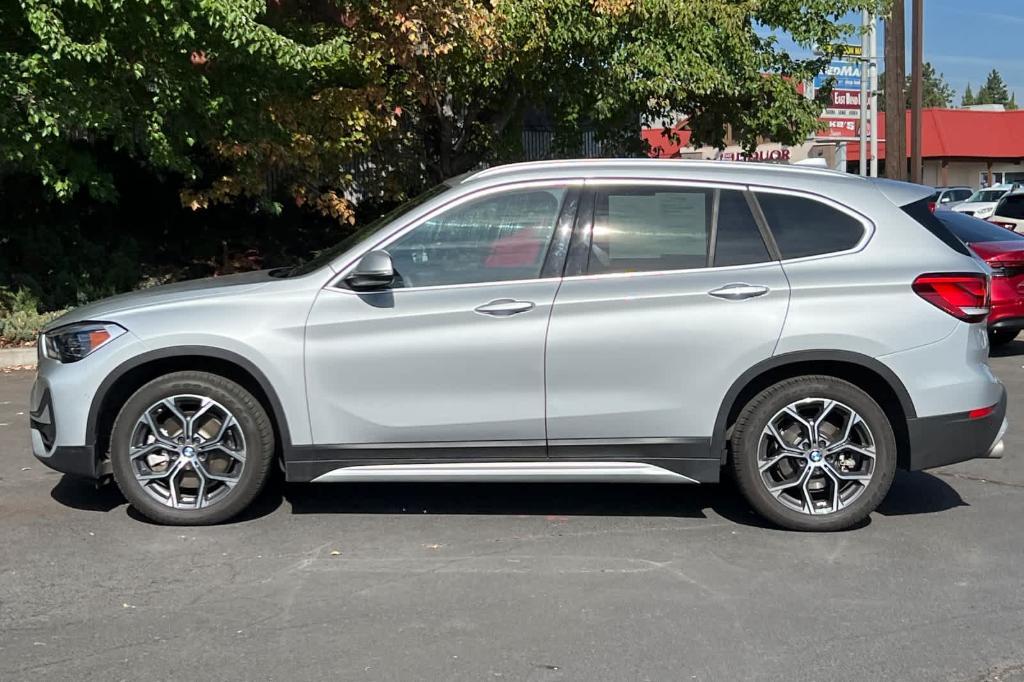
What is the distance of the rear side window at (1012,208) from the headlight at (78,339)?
56.6 ft

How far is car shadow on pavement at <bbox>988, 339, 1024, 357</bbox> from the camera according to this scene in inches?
455

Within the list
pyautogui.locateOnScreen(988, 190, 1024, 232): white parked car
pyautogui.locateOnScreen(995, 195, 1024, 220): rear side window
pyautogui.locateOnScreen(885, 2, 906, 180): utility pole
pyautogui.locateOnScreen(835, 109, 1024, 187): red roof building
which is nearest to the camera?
pyautogui.locateOnScreen(988, 190, 1024, 232): white parked car

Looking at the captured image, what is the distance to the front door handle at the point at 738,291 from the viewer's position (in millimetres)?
5273

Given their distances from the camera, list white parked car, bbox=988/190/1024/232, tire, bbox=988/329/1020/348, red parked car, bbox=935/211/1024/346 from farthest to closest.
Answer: white parked car, bbox=988/190/1024/232
tire, bbox=988/329/1020/348
red parked car, bbox=935/211/1024/346

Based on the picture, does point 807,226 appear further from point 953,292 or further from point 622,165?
point 622,165

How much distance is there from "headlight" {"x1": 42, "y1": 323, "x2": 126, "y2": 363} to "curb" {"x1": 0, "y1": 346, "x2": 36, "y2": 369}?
18.5 feet

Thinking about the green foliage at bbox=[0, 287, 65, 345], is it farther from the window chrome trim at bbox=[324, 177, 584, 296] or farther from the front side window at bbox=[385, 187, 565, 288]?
the front side window at bbox=[385, 187, 565, 288]

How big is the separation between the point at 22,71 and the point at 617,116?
8341 mm

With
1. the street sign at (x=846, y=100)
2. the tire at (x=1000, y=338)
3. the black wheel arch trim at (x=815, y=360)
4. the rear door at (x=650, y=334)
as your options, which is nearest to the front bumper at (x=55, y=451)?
the rear door at (x=650, y=334)

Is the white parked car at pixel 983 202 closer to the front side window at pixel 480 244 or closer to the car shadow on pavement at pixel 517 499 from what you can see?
the car shadow on pavement at pixel 517 499

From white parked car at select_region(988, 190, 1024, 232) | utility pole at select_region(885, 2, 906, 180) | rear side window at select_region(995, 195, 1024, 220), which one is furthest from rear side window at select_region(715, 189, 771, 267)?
rear side window at select_region(995, 195, 1024, 220)

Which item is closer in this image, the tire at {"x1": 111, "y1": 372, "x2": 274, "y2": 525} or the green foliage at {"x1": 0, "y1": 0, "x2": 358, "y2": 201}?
the tire at {"x1": 111, "y1": 372, "x2": 274, "y2": 525}

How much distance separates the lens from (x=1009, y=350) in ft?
38.8

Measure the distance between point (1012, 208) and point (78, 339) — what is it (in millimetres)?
17645
